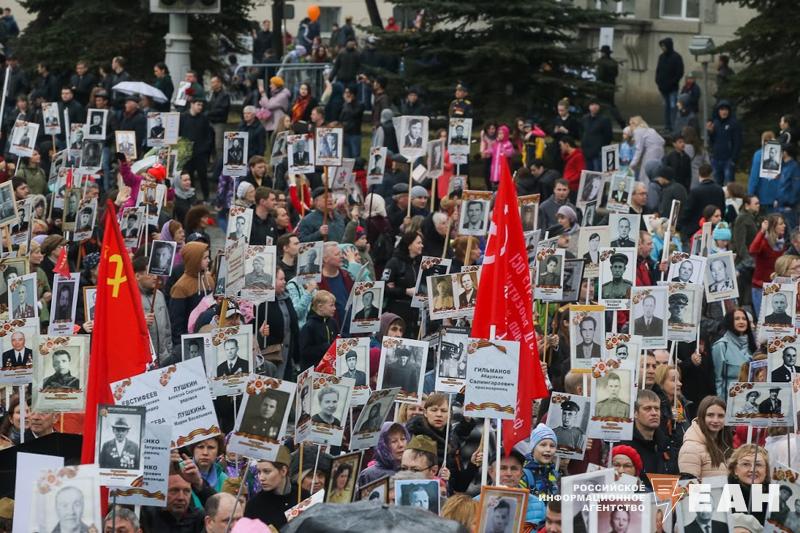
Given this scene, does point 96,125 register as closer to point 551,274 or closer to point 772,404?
point 551,274

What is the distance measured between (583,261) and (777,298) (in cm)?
187

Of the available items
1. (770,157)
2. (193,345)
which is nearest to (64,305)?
(193,345)

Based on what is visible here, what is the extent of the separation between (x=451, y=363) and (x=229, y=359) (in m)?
1.45

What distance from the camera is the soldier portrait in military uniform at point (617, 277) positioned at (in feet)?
43.4

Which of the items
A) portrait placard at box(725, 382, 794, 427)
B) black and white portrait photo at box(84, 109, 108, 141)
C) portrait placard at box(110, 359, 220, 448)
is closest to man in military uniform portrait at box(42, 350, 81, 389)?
portrait placard at box(110, 359, 220, 448)

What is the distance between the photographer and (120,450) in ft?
25.5

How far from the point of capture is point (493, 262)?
9719mm

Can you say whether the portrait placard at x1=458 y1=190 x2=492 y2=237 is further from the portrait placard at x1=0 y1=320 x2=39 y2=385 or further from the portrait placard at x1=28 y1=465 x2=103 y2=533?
the portrait placard at x1=28 y1=465 x2=103 y2=533

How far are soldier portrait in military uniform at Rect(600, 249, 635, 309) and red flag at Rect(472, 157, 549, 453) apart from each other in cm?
353

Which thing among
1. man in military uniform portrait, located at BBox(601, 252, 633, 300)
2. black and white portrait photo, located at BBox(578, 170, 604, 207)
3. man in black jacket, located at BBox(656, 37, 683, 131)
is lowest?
man in military uniform portrait, located at BBox(601, 252, 633, 300)

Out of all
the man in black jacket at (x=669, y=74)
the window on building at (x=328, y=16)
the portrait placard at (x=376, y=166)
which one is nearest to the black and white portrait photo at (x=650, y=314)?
the portrait placard at (x=376, y=166)

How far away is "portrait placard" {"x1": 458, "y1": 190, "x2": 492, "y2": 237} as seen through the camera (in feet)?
50.1

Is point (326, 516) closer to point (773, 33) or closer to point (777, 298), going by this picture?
point (777, 298)

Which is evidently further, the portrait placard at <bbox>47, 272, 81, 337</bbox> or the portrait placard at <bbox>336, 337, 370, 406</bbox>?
the portrait placard at <bbox>47, 272, 81, 337</bbox>
